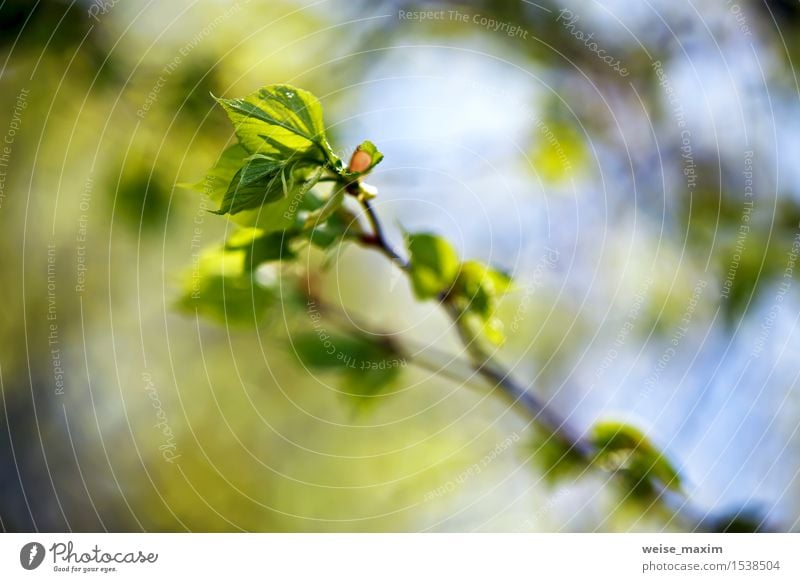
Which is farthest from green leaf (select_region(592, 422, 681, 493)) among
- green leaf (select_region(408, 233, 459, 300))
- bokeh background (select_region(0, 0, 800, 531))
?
green leaf (select_region(408, 233, 459, 300))

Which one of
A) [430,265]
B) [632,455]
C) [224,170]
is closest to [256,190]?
[224,170]

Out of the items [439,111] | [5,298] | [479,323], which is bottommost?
[479,323]

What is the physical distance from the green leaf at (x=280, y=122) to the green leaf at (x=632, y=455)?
1.14ft

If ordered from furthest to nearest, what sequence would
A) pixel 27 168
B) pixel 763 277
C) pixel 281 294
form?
1. pixel 27 168
2. pixel 763 277
3. pixel 281 294

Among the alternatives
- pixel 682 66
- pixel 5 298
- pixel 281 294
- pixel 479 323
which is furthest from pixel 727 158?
pixel 5 298

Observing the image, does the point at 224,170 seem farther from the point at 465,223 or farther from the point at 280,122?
the point at 465,223

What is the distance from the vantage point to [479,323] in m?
0.59

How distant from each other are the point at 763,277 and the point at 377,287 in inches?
16.7

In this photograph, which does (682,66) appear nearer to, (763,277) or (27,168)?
(763,277)

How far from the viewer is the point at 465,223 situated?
784mm

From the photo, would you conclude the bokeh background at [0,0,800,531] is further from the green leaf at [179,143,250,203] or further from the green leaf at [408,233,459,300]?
the green leaf at [179,143,250,203]

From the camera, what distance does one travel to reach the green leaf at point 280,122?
363 mm
